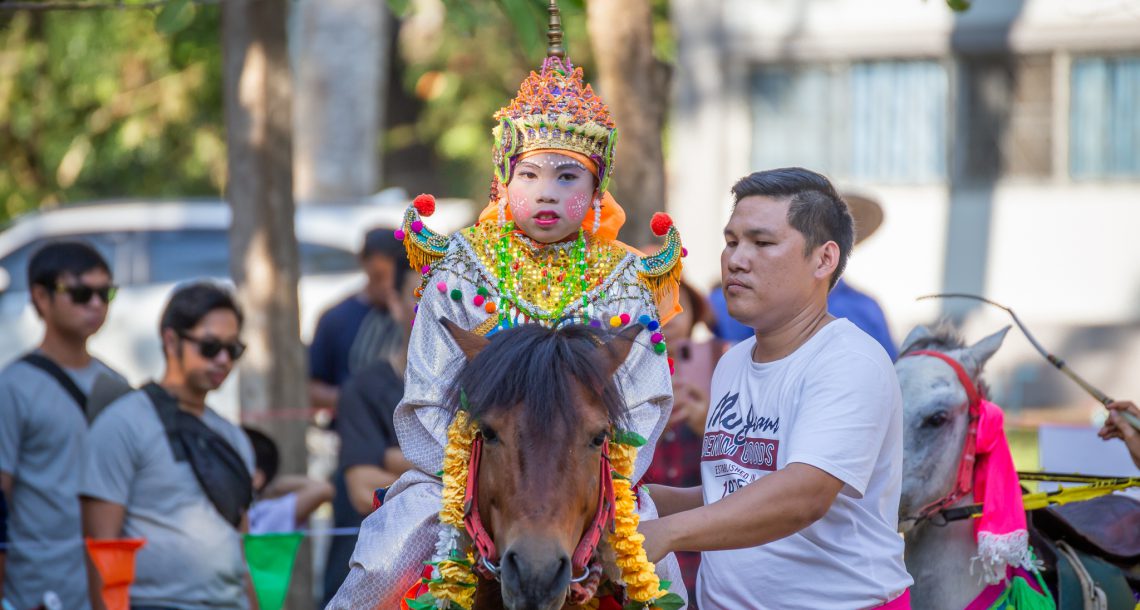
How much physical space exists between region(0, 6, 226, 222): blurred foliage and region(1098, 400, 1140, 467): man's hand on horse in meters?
16.3

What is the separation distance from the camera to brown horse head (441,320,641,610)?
3.27m

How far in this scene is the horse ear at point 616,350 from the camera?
11.8ft

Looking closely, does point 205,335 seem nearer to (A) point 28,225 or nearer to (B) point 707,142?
(A) point 28,225

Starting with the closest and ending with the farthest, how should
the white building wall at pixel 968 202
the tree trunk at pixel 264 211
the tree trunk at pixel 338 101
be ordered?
the tree trunk at pixel 264 211 < the white building wall at pixel 968 202 < the tree trunk at pixel 338 101

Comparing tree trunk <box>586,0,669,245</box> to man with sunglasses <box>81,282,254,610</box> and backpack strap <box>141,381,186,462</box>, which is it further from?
backpack strap <box>141,381,186,462</box>

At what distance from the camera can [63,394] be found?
6.75 m

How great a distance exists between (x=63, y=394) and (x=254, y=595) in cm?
135

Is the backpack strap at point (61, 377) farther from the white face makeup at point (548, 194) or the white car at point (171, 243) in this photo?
the white car at point (171, 243)

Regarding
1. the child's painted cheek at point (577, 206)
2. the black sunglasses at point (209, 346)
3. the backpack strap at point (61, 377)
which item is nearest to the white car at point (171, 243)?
the backpack strap at point (61, 377)

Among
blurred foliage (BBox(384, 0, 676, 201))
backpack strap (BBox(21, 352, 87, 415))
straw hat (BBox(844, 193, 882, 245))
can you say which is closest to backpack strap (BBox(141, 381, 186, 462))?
backpack strap (BBox(21, 352, 87, 415))

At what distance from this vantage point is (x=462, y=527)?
3.62 m

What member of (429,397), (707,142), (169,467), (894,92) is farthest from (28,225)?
(429,397)

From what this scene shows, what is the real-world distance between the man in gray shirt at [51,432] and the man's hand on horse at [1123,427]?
4451mm

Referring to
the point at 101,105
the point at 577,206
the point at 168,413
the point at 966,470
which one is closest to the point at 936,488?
the point at 966,470
